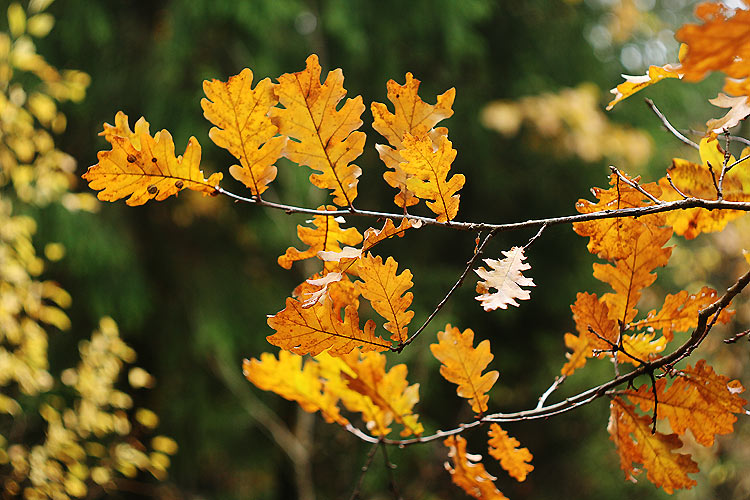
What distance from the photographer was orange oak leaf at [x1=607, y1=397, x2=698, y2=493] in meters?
0.50

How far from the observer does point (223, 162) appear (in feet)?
10.7

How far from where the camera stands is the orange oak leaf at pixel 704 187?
1.69ft

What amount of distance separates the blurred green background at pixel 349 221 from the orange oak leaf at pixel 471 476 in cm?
204

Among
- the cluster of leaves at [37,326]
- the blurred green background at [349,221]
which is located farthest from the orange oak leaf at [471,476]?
the blurred green background at [349,221]

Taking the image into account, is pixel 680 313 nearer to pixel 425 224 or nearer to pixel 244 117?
pixel 425 224

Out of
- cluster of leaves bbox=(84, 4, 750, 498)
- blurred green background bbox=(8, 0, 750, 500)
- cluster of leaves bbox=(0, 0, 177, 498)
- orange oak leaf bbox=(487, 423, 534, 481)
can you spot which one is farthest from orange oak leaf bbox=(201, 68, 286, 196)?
blurred green background bbox=(8, 0, 750, 500)

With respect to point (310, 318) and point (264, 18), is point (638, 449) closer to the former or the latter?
point (310, 318)

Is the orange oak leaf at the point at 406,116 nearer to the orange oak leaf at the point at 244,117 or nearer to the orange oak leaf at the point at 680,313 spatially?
the orange oak leaf at the point at 244,117

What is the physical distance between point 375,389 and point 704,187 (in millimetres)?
372

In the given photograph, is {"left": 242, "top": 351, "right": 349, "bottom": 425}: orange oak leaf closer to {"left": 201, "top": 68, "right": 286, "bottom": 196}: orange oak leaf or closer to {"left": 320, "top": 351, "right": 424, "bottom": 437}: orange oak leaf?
{"left": 320, "top": 351, "right": 424, "bottom": 437}: orange oak leaf

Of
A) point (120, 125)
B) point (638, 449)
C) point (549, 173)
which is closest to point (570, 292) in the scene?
point (549, 173)

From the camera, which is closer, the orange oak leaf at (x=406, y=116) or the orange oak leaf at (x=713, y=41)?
the orange oak leaf at (x=713, y=41)

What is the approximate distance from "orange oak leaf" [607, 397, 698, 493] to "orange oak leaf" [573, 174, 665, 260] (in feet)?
0.46

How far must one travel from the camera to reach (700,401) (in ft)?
1.60
